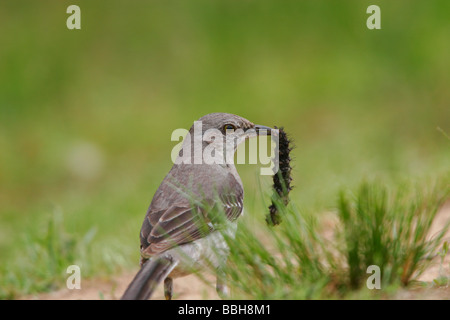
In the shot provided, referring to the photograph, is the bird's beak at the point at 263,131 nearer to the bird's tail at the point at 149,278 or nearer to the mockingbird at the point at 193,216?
the mockingbird at the point at 193,216

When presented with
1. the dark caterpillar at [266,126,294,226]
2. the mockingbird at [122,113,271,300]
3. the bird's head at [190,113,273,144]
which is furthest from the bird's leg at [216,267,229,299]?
the bird's head at [190,113,273,144]

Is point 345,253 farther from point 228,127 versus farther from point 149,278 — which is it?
point 228,127

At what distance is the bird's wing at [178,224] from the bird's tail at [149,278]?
148 millimetres

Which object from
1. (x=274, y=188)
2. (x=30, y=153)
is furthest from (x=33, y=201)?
(x=274, y=188)

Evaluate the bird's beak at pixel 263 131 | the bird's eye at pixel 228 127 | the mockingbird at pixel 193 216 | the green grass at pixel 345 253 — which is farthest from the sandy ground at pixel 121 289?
the green grass at pixel 345 253

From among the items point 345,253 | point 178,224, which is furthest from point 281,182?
point 178,224

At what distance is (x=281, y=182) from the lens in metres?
3.91

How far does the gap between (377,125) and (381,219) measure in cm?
663

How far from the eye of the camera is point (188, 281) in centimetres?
563

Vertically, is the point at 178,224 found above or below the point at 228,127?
below

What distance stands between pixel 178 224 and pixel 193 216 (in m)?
0.12

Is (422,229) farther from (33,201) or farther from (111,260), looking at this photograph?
(33,201)

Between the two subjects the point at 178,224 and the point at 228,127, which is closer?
the point at 178,224

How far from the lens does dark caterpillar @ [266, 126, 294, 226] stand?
3961mm
